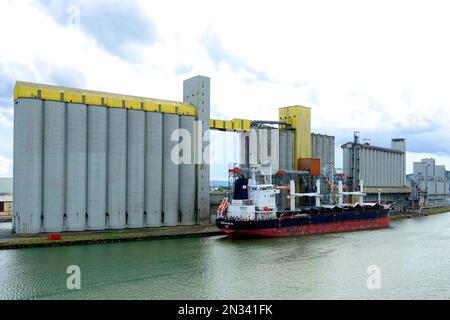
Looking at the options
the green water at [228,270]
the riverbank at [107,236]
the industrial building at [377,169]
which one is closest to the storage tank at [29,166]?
the riverbank at [107,236]

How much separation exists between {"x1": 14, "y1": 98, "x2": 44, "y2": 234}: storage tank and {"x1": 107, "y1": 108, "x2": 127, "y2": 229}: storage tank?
6146 millimetres

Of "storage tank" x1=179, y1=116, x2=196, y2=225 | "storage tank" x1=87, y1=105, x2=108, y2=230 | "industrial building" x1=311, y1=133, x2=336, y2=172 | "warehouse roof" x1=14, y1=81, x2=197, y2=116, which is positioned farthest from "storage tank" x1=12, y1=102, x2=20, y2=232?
"industrial building" x1=311, y1=133, x2=336, y2=172

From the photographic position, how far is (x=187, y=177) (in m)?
44.5

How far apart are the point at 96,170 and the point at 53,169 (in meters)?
3.75

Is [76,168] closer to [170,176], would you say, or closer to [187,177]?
[170,176]

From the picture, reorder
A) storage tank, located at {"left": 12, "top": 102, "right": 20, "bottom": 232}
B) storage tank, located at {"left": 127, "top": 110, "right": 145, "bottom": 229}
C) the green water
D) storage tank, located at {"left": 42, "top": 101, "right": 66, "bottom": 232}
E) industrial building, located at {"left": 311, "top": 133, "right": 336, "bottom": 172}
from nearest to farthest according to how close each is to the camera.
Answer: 1. the green water
2. storage tank, located at {"left": 12, "top": 102, "right": 20, "bottom": 232}
3. storage tank, located at {"left": 42, "top": 101, "right": 66, "bottom": 232}
4. storage tank, located at {"left": 127, "top": 110, "right": 145, "bottom": 229}
5. industrial building, located at {"left": 311, "top": 133, "right": 336, "bottom": 172}

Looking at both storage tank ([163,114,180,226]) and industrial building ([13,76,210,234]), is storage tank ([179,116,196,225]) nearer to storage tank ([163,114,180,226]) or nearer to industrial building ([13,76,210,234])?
industrial building ([13,76,210,234])

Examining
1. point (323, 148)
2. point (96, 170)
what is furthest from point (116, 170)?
point (323, 148)

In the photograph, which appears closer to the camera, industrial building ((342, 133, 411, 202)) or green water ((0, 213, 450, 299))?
green water ((0, 213, 450, 299))

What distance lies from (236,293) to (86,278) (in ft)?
26.7

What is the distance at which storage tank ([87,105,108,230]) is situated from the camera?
37.8 metres
